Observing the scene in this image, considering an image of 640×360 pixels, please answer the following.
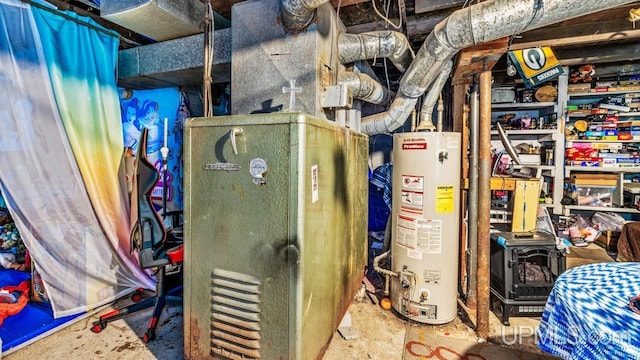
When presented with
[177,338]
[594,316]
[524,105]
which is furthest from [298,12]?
[524,105]

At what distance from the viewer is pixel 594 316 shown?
1.02 metres

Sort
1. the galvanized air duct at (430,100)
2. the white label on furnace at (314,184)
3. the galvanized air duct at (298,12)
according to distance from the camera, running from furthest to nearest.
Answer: the galvanized air duct at (430,100) → the galvanized air duct at (298,12) → the white label on furnace at (314,184)

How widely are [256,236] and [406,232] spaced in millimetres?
1422

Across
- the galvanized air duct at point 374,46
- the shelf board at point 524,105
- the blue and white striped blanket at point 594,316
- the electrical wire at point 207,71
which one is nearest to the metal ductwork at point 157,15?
the electrical wire at point 207,71

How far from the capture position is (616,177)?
12.1 ft

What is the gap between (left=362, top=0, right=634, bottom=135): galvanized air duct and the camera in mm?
1591

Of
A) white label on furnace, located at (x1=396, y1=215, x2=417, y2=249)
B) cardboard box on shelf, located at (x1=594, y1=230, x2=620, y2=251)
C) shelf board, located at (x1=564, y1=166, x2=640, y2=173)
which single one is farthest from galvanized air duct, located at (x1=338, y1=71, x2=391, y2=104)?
cardboard box on shelf, located at (x1=594, y1=230, x2=620, y2=251)

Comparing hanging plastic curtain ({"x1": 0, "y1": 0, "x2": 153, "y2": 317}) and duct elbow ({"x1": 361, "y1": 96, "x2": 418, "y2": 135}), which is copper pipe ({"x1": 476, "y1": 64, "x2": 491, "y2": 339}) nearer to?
duct elbow ({"x1": 361, "y1": 96, "x2": 418, "y2": 135})

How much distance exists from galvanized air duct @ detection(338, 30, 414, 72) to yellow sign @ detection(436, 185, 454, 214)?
1.13 metres

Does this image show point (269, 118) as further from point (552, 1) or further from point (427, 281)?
point (427, 281)

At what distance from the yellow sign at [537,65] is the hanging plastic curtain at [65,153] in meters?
4.08

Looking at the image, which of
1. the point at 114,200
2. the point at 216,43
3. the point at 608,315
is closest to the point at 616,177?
the point at 608,315

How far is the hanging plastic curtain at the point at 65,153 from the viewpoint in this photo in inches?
83.1

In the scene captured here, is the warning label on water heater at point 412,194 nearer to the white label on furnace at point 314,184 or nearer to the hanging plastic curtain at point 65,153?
the white label on furnace at point 314,184
